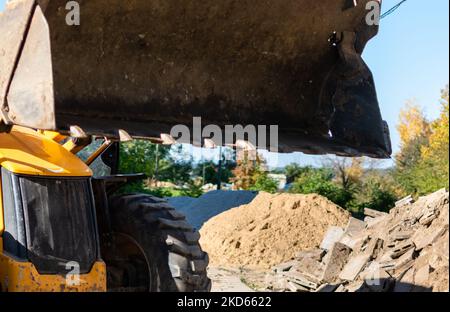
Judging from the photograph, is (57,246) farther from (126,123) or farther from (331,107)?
(331,107)

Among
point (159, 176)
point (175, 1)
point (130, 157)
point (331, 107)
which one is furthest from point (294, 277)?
point (159, 176)

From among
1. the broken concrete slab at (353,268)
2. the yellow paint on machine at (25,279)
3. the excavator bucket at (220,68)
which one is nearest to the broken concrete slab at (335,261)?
the broken concrete slab at (353,268)

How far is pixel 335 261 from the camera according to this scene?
10734 millimetres

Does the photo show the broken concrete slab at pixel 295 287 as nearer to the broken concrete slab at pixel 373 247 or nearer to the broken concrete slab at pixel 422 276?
the broken concrete slab at pixel 373 247

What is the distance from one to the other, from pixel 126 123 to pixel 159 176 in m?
30.8

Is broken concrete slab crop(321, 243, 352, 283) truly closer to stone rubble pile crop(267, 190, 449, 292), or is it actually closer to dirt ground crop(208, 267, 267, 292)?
stone rubble pile crop(267, 190, 449, 292)

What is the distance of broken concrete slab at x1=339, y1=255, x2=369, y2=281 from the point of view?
9693 mm

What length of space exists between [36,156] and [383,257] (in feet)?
18.9

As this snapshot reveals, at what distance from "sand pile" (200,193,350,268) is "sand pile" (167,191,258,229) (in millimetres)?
2078

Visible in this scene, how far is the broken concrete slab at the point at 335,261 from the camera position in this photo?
34.1ft

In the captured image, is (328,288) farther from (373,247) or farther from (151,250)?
(151,250)

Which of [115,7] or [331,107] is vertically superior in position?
[115,7]

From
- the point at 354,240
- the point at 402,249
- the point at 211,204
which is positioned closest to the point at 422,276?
the point at 402,249

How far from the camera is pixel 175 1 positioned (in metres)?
4.64
